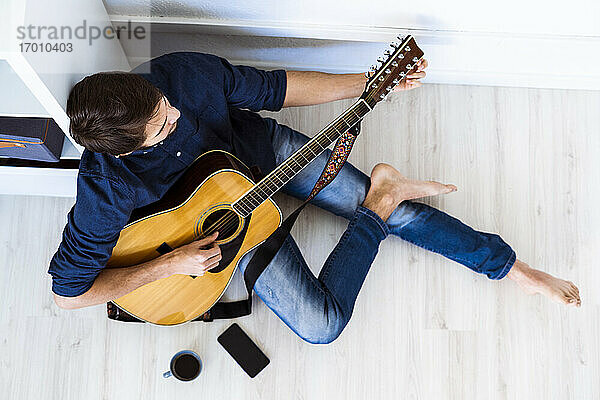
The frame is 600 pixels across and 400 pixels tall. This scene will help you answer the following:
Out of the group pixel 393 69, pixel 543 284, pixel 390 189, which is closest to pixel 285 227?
pixel 390 189

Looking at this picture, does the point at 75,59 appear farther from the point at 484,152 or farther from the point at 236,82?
the point at 484,152

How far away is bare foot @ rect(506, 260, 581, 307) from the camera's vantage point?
1.60 metres

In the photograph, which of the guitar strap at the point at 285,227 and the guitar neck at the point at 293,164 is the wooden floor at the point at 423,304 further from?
the guitar neck at the point at 293,164

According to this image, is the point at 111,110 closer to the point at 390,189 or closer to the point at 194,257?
the point at 194,257

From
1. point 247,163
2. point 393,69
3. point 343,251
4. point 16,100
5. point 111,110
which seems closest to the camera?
point 111,110

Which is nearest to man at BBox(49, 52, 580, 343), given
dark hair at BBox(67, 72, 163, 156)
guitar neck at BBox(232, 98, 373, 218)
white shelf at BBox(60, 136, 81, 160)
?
dark hair at BBox(67, 72, 163, 156)

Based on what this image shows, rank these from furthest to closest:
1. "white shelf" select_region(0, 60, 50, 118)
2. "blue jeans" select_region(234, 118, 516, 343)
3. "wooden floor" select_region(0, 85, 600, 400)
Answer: "wooden floor" select_region(0, 85, 600, 400) < "blue jeans" select_region(234, 118, 516, 343) < "white shelf" select_region(0, 60, 50, 118)

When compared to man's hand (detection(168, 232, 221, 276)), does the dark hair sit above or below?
above

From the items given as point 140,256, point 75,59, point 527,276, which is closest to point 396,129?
point 527,276

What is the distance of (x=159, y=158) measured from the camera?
1.19 m

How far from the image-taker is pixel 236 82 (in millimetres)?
1274

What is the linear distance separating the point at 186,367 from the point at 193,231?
0.48 meters

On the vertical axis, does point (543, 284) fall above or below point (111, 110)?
below

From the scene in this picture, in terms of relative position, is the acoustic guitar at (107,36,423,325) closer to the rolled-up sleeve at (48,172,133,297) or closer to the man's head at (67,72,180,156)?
the rolled-up sleeve at (48,172,133,297)
